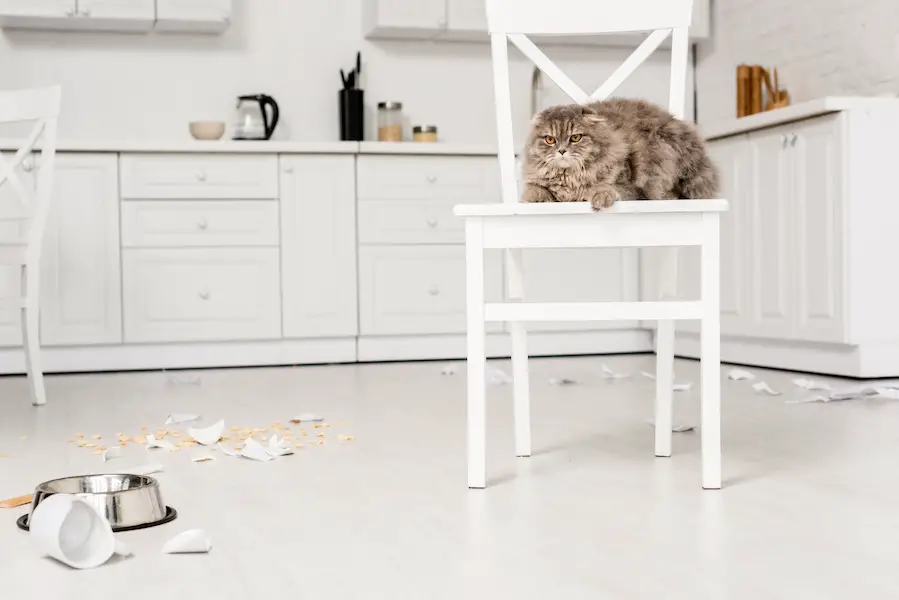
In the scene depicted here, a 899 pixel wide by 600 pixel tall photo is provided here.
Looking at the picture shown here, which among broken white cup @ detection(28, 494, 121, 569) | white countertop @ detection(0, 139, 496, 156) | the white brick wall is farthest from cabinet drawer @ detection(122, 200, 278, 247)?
broken white cup @ detection(28, 494, 121, 569)

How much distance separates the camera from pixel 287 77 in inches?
200

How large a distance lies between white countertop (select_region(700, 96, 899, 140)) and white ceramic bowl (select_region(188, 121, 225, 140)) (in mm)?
2149

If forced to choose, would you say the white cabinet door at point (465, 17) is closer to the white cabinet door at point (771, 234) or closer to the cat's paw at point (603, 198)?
the white cabinet door at point (771, 234)

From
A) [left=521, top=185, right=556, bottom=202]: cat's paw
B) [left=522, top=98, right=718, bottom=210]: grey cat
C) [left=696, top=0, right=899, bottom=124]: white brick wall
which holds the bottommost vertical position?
[left=521, top=185, right=556, bottom=202]: cat's paw

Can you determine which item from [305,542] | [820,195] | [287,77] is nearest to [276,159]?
[287,77]

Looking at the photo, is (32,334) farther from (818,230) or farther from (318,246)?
(818,230)

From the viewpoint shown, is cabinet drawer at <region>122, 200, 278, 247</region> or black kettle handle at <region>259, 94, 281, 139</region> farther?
black kettle handle at <region>259, 94, 281, 139</region>

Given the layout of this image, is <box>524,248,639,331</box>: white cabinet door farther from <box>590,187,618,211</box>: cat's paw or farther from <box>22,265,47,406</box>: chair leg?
<box>590,187,618,211</box>: cat's paw

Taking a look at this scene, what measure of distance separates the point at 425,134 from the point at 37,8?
A: 69.9 inches

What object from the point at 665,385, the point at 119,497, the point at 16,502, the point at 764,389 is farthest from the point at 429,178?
the point at 119,497

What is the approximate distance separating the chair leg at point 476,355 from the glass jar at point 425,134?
3.07m

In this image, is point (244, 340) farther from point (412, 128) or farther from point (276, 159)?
point (412, 128)

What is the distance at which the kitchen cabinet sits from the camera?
14.7 ft

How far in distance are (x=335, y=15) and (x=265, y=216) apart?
1.21m
